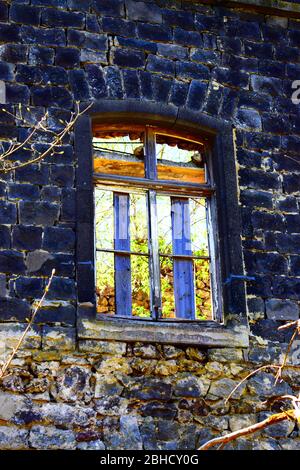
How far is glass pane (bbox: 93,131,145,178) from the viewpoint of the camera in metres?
8.52

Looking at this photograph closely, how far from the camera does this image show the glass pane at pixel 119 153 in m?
8.52

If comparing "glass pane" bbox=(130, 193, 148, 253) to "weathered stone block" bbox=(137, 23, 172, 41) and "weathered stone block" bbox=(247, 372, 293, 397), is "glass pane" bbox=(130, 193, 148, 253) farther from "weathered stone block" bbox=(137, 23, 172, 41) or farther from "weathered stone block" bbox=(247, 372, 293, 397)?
"weathered stone block" bbox=(137, 23, 172, 41)

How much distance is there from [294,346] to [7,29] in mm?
3461

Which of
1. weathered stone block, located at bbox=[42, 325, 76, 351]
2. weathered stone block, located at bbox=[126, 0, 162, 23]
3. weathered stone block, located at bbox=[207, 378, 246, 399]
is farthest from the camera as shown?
weathered stone block, located at bbox=[126, 0, 162, 23]

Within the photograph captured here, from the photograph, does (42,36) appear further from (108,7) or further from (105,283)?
(105,283)

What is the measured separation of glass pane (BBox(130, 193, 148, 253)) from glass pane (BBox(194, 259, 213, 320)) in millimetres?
463

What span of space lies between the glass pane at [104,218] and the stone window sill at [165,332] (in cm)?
70

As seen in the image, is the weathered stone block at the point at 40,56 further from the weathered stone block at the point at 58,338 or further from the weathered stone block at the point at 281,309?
the weathered stone block at the point at 281,309

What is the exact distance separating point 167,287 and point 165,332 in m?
0.56

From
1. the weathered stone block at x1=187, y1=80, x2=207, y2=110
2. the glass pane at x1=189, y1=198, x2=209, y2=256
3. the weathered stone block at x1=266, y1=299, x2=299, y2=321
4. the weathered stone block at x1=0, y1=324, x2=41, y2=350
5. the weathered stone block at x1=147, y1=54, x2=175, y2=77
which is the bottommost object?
the weathered stone block at x1=0, y1=324, x2=41, y2=350

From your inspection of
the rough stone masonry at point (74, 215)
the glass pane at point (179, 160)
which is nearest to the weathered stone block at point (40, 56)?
the rough stone masonry at point (74, 215)

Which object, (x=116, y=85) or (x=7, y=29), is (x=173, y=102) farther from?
(x=7, y=29)

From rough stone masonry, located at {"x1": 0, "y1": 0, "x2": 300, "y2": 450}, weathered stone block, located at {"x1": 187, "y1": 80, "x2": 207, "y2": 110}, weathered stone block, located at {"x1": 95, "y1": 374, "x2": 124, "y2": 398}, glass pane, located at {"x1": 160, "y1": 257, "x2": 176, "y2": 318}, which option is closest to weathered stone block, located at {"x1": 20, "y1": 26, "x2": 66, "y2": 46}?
rough stone masonry, located at {"x1": 0, "y1": 0, "x2": 300, "y2": 450}

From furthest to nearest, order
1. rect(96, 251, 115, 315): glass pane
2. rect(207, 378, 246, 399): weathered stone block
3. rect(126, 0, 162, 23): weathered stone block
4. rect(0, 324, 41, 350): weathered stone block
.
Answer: rect(126, 0, 162, 23): weathered stone block
rect(96, 251, 115, 315): glass pane
rect(207, 378, 246, 399): weathered stone block
rect(0, 324, 41, 350): weathered stone block
